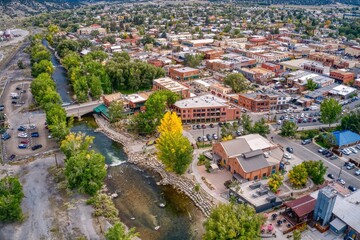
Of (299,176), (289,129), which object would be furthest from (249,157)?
(289,129)

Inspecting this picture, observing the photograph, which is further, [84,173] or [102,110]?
[102,110]

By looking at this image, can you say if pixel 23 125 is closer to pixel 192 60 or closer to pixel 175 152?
pixel 175 152

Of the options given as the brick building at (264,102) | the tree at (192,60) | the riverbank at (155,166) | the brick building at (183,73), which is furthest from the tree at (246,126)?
the tree at (192,60)

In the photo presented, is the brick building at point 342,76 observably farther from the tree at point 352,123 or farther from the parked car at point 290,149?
the parked car at point 290,149

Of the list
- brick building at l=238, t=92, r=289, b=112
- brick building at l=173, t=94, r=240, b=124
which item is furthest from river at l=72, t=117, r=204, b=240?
brick building at l=238, t=92, r=289, b=112

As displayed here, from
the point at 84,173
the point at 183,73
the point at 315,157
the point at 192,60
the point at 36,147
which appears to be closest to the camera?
the point at 84,173

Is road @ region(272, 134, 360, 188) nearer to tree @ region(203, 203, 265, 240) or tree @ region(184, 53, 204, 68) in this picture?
tree @ region(203, 203, 265, 240)
